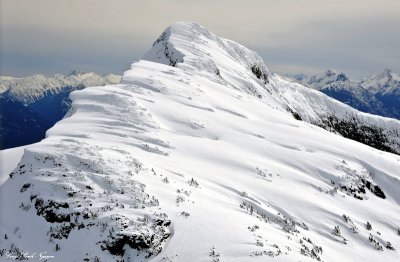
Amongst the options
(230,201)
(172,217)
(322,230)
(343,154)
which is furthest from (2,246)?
(343,154)

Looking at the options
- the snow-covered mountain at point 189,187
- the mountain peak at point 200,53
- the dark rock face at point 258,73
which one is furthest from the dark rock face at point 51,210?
the dark rock face at point 258,73

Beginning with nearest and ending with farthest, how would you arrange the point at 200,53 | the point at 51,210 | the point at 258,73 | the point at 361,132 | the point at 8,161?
→ the point at 51,210 < the point at 8,161 < the point at 200,53 < the point at 258,73 < the point at 361,132

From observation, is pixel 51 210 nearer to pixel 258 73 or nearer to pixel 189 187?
Answer: pixel 189 187

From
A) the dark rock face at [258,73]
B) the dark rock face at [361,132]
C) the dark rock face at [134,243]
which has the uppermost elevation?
the dark rock face at [258,73]

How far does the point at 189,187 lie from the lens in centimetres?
2030

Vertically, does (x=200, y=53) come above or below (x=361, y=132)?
above

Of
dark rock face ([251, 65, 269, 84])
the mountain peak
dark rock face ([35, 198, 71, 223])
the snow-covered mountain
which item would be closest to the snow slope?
the snow-covered mountain

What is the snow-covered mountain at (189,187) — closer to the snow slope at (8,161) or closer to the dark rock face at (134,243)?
the dark rock face at (134,243)

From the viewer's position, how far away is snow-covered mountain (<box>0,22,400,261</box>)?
1500 centimetres

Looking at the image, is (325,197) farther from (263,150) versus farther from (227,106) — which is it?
(227,106)

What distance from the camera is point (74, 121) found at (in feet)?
91.4

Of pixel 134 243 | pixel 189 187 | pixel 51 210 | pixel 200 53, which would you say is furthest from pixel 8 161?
pixel 200 53

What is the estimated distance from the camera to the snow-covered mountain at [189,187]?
15000 millimetres

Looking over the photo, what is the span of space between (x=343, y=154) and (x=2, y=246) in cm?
2975
